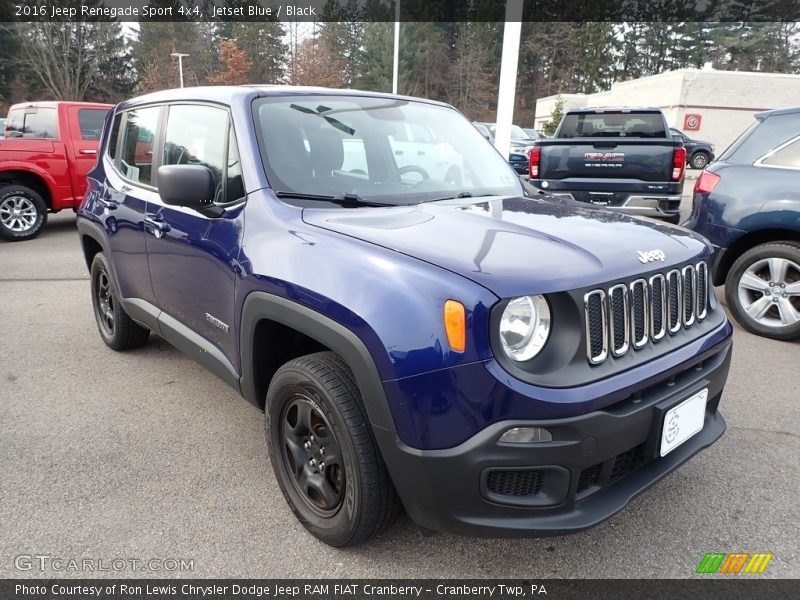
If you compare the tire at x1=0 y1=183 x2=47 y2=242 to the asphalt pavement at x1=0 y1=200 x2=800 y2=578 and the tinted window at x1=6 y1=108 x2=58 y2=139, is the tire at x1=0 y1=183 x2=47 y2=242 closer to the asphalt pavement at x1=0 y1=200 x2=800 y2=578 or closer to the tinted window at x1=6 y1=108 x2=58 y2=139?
the tinted window at x1=6 y1=108 x2=58 y2=139

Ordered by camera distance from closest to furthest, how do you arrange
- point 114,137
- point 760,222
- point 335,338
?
1. point 335,338
2. point 114,137
3. point 760,222

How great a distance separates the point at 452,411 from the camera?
176 centimetres

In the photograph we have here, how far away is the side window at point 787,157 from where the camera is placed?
14.9 feet

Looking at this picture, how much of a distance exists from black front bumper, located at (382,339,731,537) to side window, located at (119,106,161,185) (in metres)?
2.51

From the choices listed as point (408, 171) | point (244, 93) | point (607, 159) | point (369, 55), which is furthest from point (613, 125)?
point (369, 55)

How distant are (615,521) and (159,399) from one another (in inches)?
105

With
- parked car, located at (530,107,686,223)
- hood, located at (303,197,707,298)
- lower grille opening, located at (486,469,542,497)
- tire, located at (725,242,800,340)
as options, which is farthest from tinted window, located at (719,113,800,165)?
lower grille opening, located at (486,469,542,497)

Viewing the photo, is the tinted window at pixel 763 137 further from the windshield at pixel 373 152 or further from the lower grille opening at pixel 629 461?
the lower grille opening at pixel 629 461

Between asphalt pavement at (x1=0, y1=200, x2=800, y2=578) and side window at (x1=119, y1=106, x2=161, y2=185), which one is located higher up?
side window at (x1=119, y1=106, x2=161, y2=185)

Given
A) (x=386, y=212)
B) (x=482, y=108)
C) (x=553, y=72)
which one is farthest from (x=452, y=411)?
(x=553, y=72)

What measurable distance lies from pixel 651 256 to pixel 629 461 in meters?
0.74

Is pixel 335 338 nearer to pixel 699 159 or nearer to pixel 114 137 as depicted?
pixel 114 137

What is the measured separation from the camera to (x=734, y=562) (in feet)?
7.41

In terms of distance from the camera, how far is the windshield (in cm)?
267
